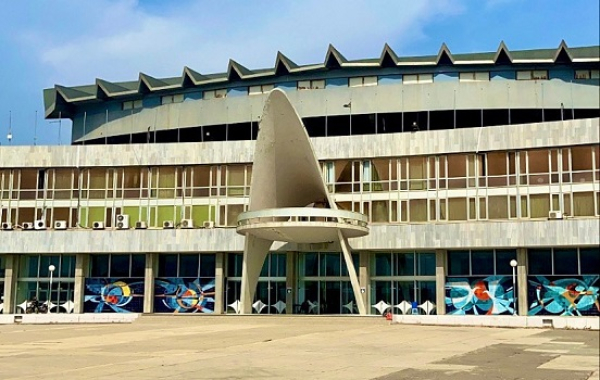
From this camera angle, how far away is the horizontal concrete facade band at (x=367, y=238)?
1745 inches

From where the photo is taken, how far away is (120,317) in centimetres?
4294

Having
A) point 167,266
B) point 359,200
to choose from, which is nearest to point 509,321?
point 359,200

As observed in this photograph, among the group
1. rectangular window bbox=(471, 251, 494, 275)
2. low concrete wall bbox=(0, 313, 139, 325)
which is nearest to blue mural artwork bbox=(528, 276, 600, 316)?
rectangular window bbox=(471, 251, 494, 275)

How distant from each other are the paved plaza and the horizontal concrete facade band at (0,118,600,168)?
1698 centimetres

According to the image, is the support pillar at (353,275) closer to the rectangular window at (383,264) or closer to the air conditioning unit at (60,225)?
the rectangular window at (383,264)

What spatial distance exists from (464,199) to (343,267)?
8728 millimetres

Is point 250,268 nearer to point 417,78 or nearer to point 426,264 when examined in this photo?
point 426,264

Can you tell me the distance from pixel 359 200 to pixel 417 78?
12.8 metres

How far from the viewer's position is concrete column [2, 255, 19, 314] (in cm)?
5244

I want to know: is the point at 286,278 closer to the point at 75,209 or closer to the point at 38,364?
the point at 75,209

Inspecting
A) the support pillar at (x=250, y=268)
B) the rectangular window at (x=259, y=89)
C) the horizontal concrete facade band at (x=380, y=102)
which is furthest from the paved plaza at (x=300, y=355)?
the rectangular window at (x=259, y=89)

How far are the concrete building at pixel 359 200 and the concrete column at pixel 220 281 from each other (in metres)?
0.09

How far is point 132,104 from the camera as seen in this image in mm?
65438

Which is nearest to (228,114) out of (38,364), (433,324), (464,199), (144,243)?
(144,243)
